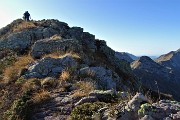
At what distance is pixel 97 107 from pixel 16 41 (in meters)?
25.3

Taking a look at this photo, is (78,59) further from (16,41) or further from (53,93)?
(16,41)

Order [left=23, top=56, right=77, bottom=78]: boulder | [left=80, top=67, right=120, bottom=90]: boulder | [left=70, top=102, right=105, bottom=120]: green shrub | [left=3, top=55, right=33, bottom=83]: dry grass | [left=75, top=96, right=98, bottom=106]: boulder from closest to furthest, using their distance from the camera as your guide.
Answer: [left=70, top=102, right=105, bottom=120]: green shrub < [left=75, top=96, right=98, bottom=106]: boulder < [left=80, top=67, right=120, bottom=90]: boulder < [left=23, top=56, right=77, bottom=78]: boulder < [left=3, top=55, right=33, bottom=83]: dry grass

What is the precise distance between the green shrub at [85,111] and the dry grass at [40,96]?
358 cm

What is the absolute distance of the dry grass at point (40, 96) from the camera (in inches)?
673

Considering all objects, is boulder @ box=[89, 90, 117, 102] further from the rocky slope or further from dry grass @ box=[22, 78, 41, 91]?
dry grass @ box=[22, 78, 41, 91]

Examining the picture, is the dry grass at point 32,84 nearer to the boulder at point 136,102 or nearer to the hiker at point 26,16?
the boulder at point 136,102

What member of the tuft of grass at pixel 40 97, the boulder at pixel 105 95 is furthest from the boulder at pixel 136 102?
the tuft of grass at pixel 40 97

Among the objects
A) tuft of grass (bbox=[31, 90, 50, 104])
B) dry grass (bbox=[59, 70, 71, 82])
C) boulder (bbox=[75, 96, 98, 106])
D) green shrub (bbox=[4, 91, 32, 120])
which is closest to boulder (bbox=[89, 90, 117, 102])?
boulder (bbox=[75, 96, 98, 106])

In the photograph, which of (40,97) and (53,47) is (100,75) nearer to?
(40,97)

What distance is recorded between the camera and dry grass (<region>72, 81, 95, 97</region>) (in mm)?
16766

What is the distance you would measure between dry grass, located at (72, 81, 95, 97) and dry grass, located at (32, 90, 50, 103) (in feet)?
5.67

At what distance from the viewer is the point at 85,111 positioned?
13750 mm

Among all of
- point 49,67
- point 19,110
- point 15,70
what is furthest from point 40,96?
point 15,70

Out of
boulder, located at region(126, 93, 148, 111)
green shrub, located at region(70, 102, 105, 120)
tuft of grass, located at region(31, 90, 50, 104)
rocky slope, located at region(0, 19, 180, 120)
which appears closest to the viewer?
boulder, located at region(126, 93, 148, 111)
